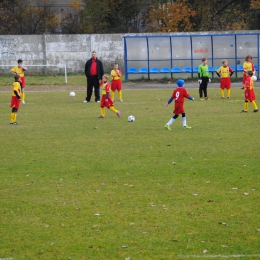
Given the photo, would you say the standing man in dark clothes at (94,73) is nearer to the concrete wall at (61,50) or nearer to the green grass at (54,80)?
the green grass at (54,80)

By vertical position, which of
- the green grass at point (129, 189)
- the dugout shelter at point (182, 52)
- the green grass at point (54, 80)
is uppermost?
the dugout shelter at point (182, 52)

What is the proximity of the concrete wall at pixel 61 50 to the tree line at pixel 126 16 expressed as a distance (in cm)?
578

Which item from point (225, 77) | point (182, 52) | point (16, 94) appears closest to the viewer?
point (16, 94)

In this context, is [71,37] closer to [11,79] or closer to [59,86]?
[11,79]

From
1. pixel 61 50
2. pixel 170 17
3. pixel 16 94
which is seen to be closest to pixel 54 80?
pixel 61 50

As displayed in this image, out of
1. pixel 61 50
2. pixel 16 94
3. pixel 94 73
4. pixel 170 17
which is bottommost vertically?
pixel 16 94

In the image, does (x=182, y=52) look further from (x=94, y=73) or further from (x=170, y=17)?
(x=94, y=73)

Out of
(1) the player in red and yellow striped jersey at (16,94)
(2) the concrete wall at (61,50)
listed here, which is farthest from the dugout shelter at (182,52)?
(1) the player in red and yellow striped jersey at (16,94)

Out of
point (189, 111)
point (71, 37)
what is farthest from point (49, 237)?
point (71, 37)

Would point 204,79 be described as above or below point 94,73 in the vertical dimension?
below

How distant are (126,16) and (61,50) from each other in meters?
9.17

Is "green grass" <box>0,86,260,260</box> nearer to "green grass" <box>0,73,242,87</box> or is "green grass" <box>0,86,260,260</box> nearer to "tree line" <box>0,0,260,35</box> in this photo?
"green grass" <box>0,73,242,87</box>

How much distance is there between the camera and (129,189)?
10164mm

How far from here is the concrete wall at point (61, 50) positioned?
4153cm
